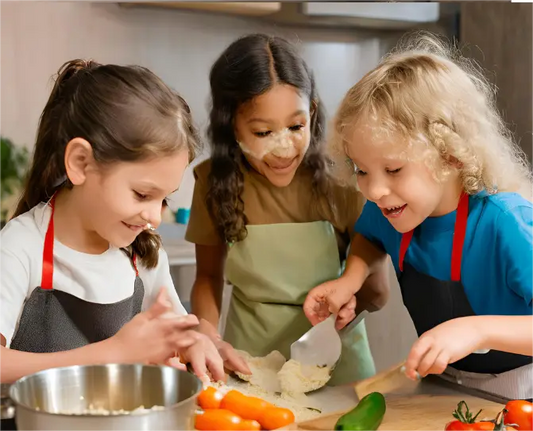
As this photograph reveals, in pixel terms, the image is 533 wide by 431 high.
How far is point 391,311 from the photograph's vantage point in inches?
48.1

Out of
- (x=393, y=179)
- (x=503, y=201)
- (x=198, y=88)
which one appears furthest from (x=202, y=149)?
(x=503, y=201)

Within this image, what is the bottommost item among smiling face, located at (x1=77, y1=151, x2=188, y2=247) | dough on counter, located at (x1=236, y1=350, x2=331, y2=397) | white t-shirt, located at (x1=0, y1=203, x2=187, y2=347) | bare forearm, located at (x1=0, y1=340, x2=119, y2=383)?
dough on counter, located at (x1=236, y1=350, x2=331, y2=397)

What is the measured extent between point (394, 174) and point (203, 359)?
1.13 feet

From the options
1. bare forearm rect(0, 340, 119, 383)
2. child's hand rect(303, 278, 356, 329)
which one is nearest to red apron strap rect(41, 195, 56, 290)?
bare forearm rect(0, 340, 119, 383)

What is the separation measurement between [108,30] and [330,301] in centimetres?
52

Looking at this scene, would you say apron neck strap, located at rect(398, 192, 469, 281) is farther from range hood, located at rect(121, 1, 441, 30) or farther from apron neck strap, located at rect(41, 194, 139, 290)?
apron neck strap, located at rect(41, 194, 139, 290)

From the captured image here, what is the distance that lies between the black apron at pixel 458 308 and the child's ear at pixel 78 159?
47cm

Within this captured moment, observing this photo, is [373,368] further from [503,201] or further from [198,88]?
[198,88]

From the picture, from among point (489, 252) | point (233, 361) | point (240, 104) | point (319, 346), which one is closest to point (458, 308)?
point (489, 252)

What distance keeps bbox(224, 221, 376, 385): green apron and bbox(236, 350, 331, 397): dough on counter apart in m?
0.10

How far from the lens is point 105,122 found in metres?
0.85

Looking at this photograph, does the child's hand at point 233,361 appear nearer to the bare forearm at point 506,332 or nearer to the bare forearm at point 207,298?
the bare forearm at point 207,298

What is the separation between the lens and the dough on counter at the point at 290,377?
0.98m

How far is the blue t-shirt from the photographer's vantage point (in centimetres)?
91
